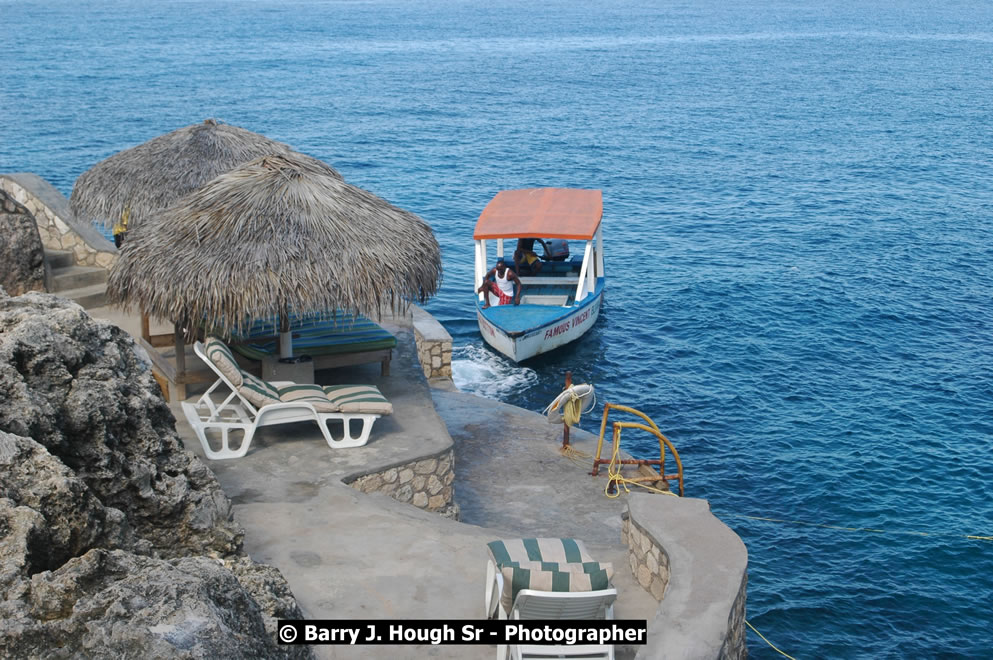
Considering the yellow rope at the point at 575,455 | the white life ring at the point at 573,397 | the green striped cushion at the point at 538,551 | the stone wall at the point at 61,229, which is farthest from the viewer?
the stone wall at the point at 61,229

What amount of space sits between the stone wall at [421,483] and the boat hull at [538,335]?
422 inches

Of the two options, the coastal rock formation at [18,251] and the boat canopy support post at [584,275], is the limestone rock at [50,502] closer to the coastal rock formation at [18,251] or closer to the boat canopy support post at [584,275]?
the coastal rock formation at [18,251]

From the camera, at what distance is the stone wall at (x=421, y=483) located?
34.6ft

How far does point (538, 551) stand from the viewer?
780 cm

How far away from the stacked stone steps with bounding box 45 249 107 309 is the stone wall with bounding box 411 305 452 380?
4.92 metres

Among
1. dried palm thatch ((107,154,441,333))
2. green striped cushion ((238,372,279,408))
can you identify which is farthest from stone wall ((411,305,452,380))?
green striped cushion ((238,372,279,408))

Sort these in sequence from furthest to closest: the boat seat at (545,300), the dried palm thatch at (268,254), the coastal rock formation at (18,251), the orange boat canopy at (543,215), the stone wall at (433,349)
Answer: the boat seat at (545,300) < the orange boat canopy at (543,215) < the stone wall at (433,349) < the coastal rock formation at (18,251) < the dried palm thatch at (268,254)

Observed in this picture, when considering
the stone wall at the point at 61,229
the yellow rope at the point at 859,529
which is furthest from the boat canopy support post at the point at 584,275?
the stone wall at the point at 61,229

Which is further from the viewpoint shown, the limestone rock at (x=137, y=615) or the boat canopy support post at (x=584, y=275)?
the boat canopy support post at (x=584, y=275)

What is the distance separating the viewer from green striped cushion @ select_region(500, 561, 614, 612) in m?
7.24

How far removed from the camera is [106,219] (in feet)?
50.3

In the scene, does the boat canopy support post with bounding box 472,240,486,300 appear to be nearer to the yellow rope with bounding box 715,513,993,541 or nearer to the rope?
the yellow rope with bounding box 715,513,993,541

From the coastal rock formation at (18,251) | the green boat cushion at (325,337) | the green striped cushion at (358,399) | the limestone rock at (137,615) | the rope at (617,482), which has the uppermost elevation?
the limestone rock at (137,615)

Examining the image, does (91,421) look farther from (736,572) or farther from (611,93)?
(611,93)
